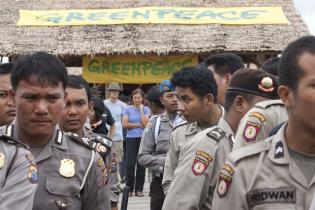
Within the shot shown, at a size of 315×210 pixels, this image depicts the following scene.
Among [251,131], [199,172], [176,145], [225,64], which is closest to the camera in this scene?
[251,131]

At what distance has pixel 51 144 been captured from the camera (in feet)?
11.4

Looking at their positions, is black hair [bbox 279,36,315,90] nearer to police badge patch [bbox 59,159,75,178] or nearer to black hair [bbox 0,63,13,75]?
police badge patch [bbox 59,159,75,178]

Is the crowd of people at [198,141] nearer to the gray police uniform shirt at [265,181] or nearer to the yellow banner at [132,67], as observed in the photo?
the gray police uniform shirt at [265,181]

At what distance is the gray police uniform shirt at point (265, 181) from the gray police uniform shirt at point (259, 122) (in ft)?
2.45

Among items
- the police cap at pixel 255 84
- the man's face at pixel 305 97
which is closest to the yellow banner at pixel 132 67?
the police cap at pixel 255 84

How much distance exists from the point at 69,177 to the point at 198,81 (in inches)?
62.9

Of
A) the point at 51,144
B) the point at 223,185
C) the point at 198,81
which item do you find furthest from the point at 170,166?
the point at 223,185

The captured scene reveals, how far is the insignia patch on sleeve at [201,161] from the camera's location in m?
3.80

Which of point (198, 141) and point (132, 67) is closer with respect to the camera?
point (198, 141)

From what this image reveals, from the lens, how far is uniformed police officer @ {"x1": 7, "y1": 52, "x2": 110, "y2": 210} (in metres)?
3.33

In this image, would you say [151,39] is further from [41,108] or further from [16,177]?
[16,177]

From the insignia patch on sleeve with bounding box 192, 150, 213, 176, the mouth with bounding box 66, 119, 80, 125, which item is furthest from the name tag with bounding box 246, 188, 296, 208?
the mouth with bounding box 66, 119, 80, 125

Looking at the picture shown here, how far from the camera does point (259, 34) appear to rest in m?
16.3

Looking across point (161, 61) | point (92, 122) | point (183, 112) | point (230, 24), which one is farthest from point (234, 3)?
point (183, 112)
